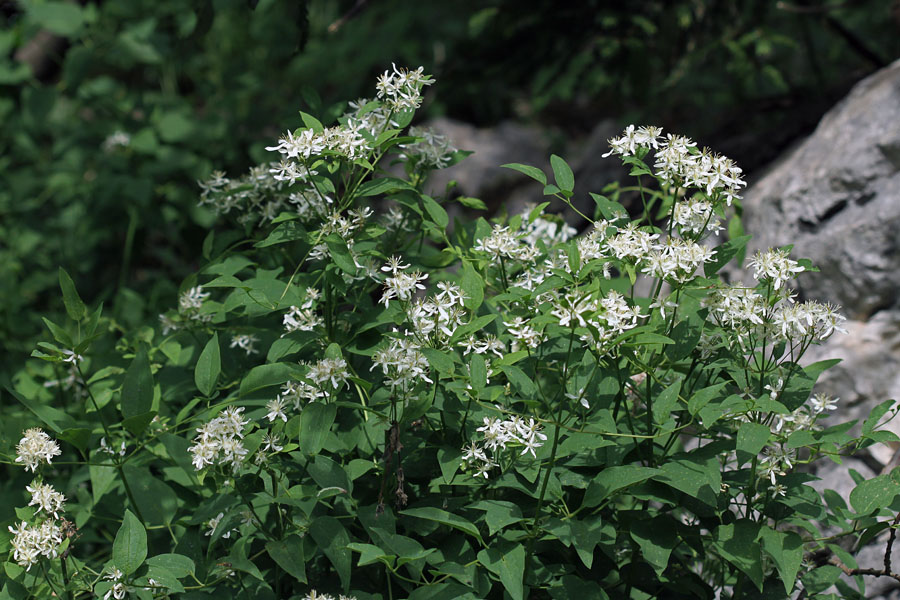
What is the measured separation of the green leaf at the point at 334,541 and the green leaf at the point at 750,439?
24.8 inches

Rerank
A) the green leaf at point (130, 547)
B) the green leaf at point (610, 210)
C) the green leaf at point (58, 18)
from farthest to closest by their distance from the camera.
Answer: the green leaf at point (58, 18), the green leaf at point (610, 210), the green leaf at point (130, 547)

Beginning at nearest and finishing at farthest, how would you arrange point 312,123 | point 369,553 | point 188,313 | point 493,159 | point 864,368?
point 369,553
point 312,123
point 188,313
point 864,368
point 493,159

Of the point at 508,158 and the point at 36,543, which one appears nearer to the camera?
the point at 36,543

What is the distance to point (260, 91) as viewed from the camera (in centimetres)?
450

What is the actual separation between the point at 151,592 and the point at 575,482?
0.71 m

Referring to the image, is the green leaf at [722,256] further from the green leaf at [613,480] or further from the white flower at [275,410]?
the white flower at [275,410]

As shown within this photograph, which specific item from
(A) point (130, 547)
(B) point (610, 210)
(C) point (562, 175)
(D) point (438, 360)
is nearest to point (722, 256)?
(B) point (610, 210)

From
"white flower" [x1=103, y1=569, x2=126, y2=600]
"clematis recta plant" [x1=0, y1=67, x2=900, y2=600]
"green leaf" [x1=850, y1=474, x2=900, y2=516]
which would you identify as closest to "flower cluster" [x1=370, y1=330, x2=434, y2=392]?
"clematis recta plant" [x1=0, y1=67, x2=900, y2=600]

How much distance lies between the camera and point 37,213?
3.83 metres

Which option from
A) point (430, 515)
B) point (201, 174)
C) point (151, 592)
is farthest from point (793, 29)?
point (151, 592)

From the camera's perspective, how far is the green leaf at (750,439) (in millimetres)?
1180

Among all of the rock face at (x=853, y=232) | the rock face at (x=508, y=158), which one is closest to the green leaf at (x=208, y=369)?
the rock face at (x=853, y=232)

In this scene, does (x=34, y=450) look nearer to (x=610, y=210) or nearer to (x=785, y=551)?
(x=610, y=210)

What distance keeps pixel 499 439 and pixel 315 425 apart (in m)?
0.29
